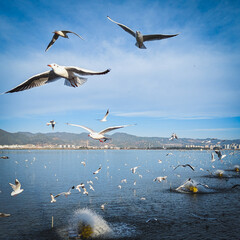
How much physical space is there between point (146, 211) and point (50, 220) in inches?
405

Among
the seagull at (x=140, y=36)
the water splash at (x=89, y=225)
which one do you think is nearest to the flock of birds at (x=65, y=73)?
the seagull at (x=140, y=36)

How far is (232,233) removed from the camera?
781 inches

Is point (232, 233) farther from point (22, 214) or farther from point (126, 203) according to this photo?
point (22, 214)

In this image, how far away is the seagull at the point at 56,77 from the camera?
7.43 metres

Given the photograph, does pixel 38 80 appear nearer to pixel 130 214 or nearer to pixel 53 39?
pixel 53 39

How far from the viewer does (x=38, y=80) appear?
8.32 metres

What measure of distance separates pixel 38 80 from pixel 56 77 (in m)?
0.64

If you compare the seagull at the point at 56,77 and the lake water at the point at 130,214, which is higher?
the seagull at the point at 56,77

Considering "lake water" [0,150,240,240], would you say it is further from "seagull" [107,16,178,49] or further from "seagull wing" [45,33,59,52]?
"seagull wing" [45,33,59,52]

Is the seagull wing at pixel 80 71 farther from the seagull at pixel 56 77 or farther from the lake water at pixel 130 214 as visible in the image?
the lake water at pixel 130 214

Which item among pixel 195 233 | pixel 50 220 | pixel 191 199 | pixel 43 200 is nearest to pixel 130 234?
pixel 195 233

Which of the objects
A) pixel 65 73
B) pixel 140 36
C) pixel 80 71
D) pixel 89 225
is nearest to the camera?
pixel 80 71

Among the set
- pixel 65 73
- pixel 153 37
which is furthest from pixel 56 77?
pixel 153 37

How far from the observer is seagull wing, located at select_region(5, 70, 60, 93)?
778cm
